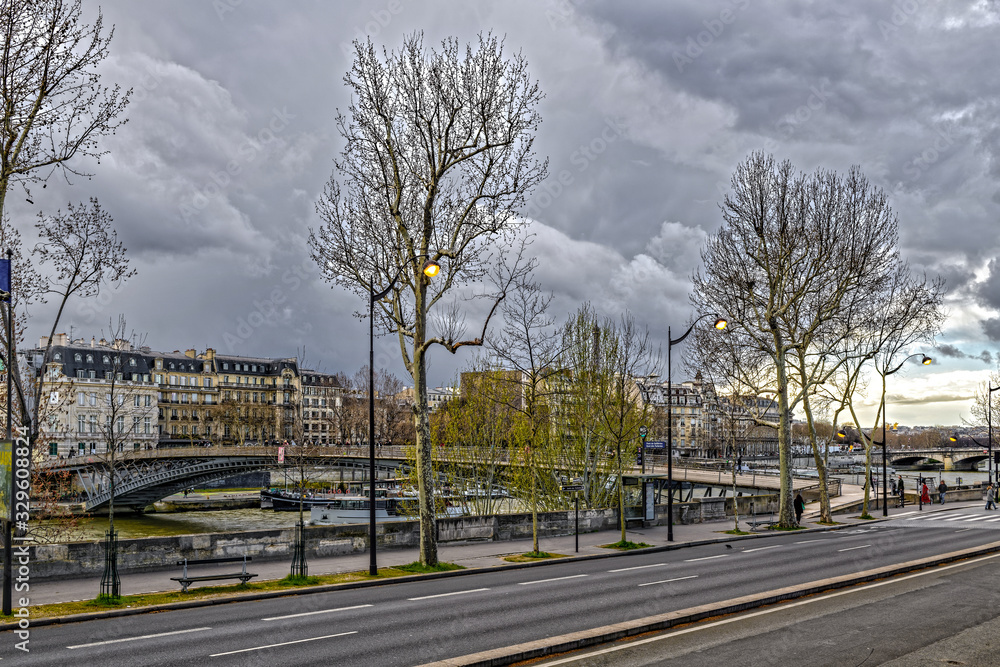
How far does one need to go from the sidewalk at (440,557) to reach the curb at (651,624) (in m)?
9.87

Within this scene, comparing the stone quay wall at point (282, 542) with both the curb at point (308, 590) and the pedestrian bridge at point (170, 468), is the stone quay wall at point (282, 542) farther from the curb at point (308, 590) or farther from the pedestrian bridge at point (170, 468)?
the pedestrian bridge at point (170, 468)

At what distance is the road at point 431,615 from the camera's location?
13812 millimetres

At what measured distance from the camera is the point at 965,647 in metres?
14.0

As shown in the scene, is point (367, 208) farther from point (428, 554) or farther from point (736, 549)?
point (736, 549)

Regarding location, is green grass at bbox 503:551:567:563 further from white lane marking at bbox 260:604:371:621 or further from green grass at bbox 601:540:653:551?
white lane marking at bbox 260:604:371:621

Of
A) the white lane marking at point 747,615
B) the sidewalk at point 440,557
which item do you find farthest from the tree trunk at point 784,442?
the white lane marking at point 747,615

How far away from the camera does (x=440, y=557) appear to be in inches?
1085

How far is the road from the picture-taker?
13.8m

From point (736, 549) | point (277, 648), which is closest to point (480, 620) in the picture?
point (277, 648)

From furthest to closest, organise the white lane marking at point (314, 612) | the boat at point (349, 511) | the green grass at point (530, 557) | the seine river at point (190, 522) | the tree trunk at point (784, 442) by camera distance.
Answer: the seine river at point (190, 522), the boat at point (349, 511), the tree trunk at point (784, 442), the green grass at point (530, 557), the white lane marking at point (314, 612)

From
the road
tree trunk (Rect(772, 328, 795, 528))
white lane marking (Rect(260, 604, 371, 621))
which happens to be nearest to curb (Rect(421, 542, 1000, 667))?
the road

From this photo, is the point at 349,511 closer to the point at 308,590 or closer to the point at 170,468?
the point at 170,468

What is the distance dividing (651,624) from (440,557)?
1330cm

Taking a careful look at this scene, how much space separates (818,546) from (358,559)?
748 inches
